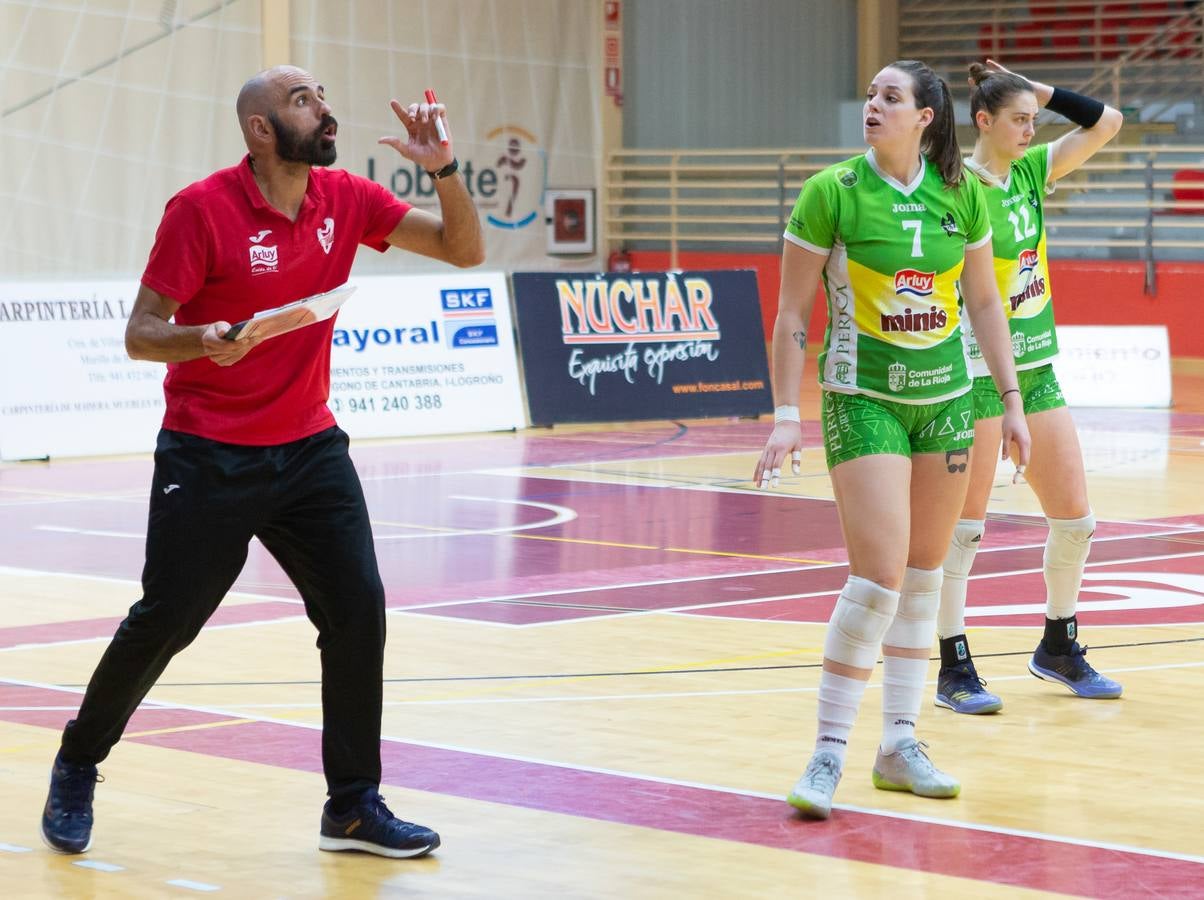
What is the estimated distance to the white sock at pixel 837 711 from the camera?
5.61 m

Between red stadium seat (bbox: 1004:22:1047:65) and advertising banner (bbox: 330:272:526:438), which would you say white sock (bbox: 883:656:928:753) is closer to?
advertising banner (bbox: 330:272:526:438)

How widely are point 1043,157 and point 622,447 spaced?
9446 millimetres

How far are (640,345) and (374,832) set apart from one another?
1312cm

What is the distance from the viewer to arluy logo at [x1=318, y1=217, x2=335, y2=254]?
5.19 meters

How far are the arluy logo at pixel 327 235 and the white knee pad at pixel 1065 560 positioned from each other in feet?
10.3

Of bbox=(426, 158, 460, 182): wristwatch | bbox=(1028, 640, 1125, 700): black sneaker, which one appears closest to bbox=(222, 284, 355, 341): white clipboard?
bbox=(426, 158, 460, 182): wristwatch

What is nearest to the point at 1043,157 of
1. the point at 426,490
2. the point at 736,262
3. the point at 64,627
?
the point at 64,627

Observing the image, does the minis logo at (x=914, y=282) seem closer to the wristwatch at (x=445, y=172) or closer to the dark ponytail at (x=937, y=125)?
the dark ponytail at (x=937, y=125)

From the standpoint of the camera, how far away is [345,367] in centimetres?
1673

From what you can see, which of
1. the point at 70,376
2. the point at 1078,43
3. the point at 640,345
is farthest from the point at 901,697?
the point at 1078,43

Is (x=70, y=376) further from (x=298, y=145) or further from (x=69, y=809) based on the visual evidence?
(x=298, y=145)

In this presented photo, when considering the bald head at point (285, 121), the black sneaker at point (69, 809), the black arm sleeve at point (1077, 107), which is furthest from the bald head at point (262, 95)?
the black arm sleeve at point (1077, 107)

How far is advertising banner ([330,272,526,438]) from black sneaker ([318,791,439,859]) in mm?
11179

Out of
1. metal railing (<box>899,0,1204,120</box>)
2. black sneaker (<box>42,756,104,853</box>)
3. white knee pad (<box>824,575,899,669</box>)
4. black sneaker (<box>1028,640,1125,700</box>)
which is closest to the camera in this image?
black sneaker (<box>42,756,104,853</box>)
